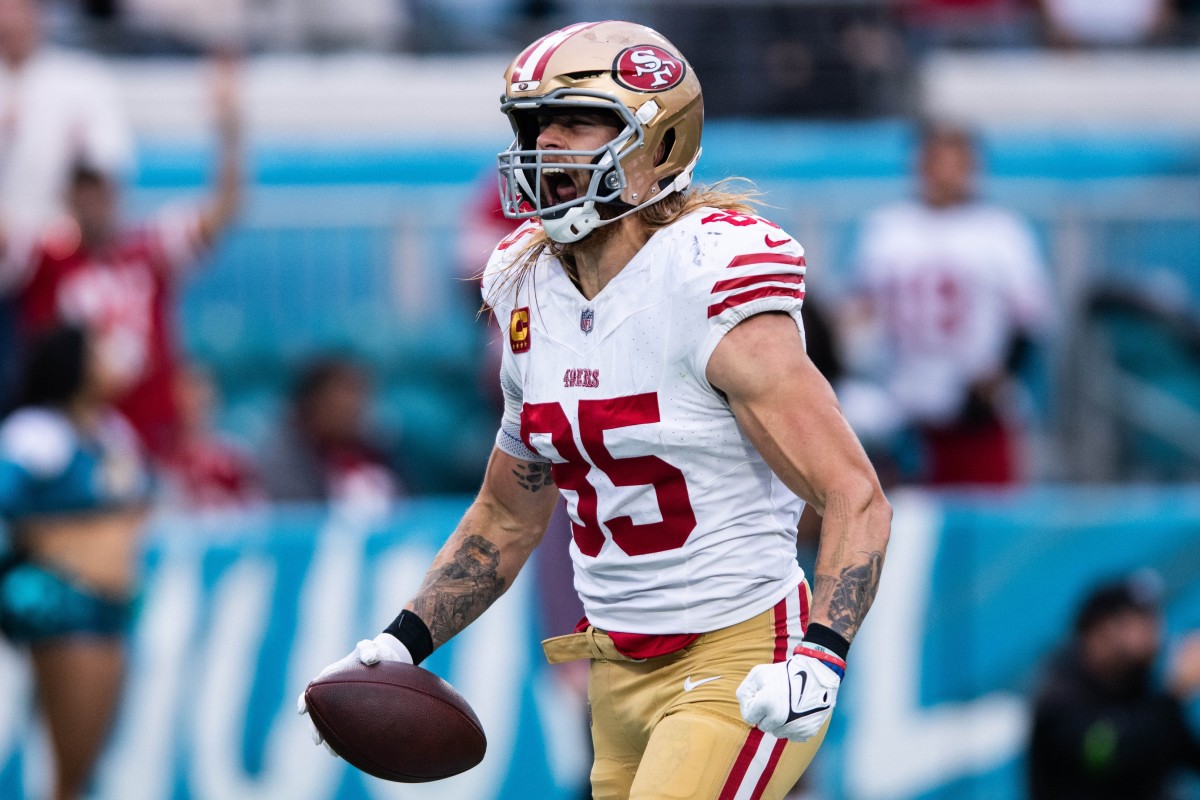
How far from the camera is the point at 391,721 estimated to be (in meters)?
3.64

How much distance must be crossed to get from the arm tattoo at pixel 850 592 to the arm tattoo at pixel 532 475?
2.59 ft

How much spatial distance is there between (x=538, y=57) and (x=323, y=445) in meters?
4.02

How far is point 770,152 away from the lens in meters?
9.72

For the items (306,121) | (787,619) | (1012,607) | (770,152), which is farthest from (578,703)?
(306,121)

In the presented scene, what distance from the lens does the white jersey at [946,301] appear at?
7660mm

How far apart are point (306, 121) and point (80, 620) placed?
4462 mm

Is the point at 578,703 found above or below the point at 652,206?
below

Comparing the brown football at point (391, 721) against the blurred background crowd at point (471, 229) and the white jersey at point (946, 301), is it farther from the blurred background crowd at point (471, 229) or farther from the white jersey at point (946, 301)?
the white jersey at point (946, 301)

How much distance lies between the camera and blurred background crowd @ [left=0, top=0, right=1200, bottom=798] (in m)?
7.41

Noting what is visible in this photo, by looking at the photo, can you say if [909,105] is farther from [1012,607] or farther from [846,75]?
[1012,607]

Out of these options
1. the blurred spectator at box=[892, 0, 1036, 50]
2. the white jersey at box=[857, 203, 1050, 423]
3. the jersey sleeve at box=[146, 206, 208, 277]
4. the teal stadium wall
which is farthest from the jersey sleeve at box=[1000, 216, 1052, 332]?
the blurred spectator at box=[892, 0, 1036, 50]

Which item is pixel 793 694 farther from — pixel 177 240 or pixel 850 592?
pixel 177 240

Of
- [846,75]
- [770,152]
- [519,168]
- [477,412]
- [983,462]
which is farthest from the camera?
[846,75]

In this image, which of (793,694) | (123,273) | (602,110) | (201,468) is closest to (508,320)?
(602,110)
